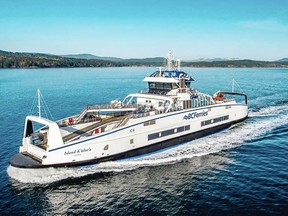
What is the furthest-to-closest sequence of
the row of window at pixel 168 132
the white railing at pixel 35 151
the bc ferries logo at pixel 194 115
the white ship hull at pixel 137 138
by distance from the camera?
the bc ferries logo at pixel 194 115, the row of window at pixel 168 132, the white railing at pixel 35 151, the white ship hull at pixel 137 138

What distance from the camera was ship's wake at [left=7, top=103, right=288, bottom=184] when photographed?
89.6 ft

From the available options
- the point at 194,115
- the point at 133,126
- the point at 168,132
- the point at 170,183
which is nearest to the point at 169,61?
the point at 194,115

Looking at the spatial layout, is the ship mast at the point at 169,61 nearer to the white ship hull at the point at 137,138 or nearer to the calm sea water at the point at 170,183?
the white ship hull at the point at 137,138

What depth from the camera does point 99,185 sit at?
2592 centimetres

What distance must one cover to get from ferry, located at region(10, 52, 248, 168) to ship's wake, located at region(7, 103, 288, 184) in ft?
2.29

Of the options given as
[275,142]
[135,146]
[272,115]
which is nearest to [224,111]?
[275,142]

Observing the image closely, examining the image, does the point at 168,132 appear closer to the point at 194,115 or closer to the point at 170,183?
the point at 194,115

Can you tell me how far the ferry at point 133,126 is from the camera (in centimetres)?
2814

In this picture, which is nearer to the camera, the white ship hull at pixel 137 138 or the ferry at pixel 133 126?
the white ship hull at pixel 137 138

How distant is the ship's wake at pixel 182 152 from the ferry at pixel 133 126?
0.70m

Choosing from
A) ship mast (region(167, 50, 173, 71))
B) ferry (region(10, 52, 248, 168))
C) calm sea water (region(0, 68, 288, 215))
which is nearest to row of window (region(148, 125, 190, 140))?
ferry (region(10, 52, 248, 168))

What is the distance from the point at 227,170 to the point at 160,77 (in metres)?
16.8

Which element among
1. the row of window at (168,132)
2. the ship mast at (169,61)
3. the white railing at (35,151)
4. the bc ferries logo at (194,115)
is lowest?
the white railing at (35,151)

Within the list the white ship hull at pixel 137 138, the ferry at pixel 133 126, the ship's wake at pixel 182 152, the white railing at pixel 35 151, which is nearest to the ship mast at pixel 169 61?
the ferry at pixel 133 126
